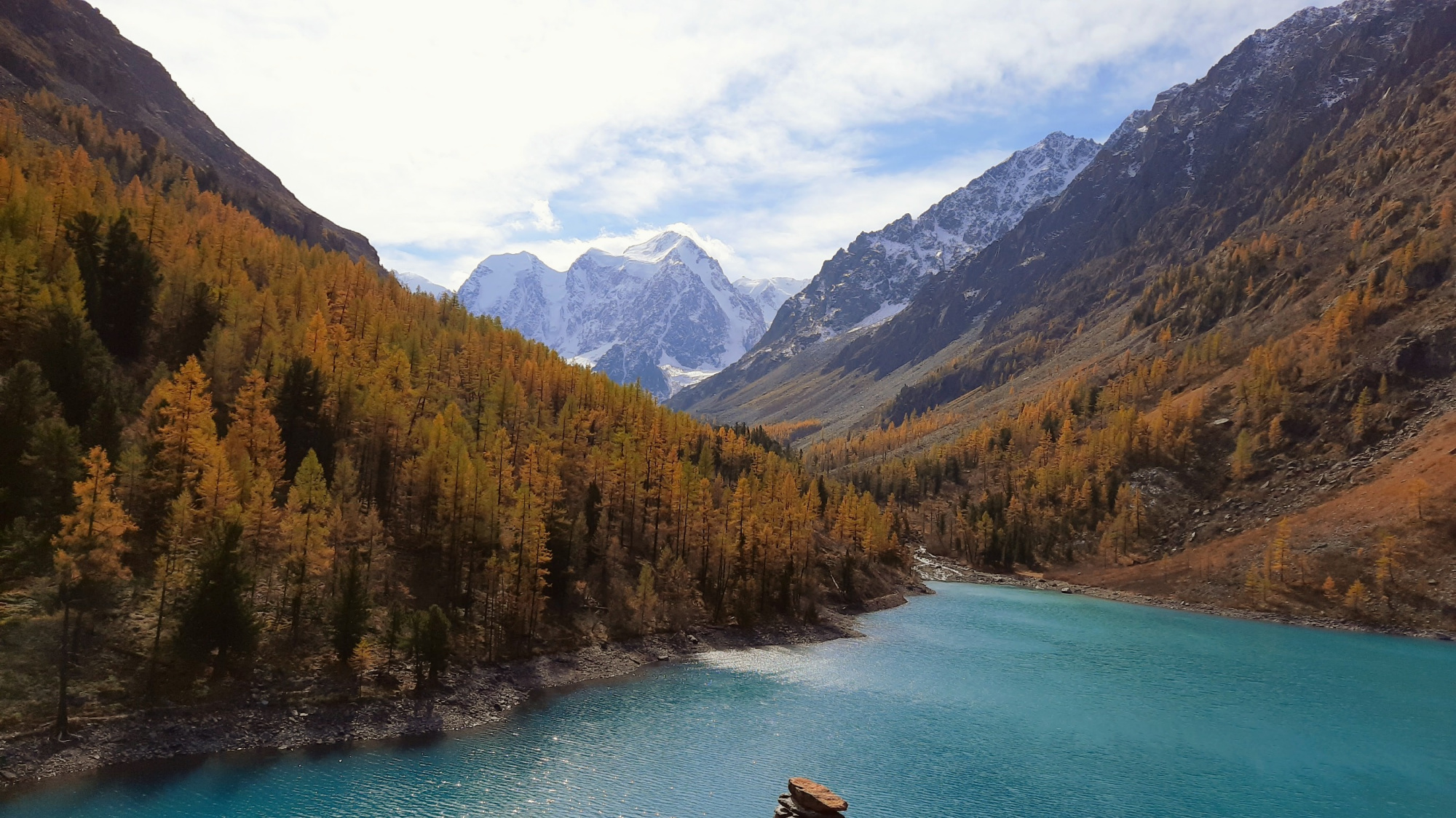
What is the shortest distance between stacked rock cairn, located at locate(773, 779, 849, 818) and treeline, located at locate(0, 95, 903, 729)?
112ft

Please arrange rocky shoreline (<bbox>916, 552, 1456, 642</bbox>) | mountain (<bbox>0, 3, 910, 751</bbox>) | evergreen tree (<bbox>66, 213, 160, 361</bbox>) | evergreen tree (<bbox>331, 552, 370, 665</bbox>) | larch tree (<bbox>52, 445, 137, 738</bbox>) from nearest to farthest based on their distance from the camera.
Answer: larch tree (<bbox>52, 445, 137, 738</bbox>), mountain (<bbox>0, 3, 910, 751</bbox>), evergreen tree (<bbox>331, 552, 370, 665</bbox>), evergreen tree (<bbox>66, 213, 160, 361</bbox>), rocky shoreline (<bbox>916, 552, 1456, 642</bbox>)

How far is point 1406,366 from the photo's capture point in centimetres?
15050

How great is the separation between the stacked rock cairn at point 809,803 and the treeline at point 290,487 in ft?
112

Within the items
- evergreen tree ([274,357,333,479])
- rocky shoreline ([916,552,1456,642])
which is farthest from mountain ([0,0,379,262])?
rocky shoreline ([916,552,1456,642])

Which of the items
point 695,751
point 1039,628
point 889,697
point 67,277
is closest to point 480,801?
point 695,751

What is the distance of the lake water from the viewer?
43.1 meters

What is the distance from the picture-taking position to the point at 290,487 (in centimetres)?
7212

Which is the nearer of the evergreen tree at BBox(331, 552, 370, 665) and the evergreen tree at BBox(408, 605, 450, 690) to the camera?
the evergreen tree at BBox(331, 552, 370, 665)

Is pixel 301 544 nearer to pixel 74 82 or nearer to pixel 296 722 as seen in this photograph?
pixel 296 722

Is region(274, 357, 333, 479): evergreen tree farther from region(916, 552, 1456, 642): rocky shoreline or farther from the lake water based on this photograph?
region(916, 552, 1456, 642): rocky shoreline

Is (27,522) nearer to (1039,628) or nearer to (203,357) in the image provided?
(203,357)

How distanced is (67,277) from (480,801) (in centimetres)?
7098

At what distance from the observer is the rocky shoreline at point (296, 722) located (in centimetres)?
4231

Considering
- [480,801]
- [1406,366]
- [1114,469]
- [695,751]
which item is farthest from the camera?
[1114,469]
